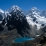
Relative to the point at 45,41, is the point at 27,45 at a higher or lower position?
lower

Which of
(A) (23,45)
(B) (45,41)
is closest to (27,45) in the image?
(A) (23,45)

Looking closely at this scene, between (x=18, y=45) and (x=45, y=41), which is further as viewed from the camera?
(x=18, y=45)

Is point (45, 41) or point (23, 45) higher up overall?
point (45, 41)

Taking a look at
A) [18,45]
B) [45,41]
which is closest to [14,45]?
[18,45]

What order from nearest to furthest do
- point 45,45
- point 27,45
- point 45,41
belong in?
point 45,45, point 45,41, point 27,45

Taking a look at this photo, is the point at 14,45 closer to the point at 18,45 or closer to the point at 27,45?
the point at 18,45

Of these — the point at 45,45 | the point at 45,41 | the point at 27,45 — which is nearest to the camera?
the point at 45,45

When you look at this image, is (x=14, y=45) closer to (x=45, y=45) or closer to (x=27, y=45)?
(x=27, y=45)

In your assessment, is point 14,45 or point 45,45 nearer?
point 45,45
